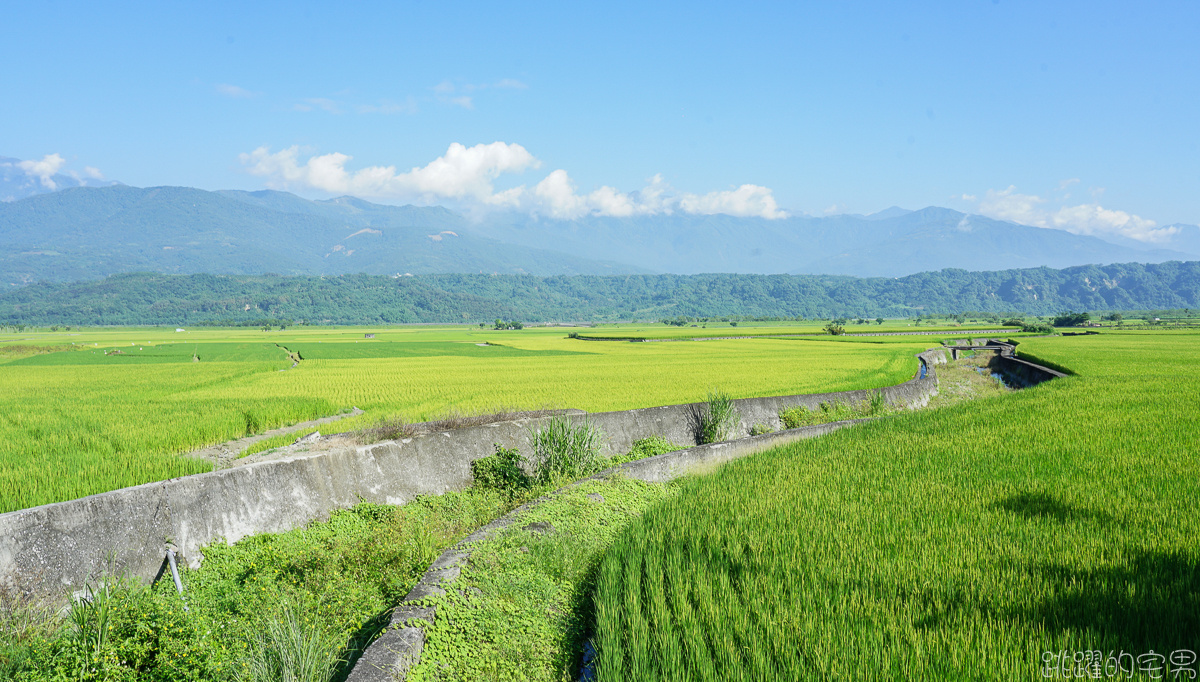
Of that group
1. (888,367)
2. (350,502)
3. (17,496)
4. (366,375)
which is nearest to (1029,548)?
(350,502)

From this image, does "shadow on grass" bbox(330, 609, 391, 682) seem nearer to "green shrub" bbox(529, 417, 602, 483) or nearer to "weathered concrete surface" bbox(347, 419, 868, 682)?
"weathered concrete surface" bbox(347, 419, 868, 682)

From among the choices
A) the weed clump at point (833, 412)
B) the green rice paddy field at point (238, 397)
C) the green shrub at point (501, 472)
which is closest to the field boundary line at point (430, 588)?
the green shrub at point (501, 472)

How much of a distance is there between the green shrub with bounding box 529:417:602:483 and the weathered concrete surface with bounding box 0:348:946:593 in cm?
85

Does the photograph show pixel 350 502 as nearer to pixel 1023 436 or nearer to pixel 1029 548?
pixel 1029 548

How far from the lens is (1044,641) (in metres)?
3.40

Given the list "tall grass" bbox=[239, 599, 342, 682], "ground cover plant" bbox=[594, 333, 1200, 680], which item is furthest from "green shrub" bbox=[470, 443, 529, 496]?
"tall grass" bbox=[239, 599, 342, 682]

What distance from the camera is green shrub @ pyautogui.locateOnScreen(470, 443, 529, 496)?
9.47 metres

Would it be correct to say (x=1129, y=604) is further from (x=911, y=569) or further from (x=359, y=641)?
(x=359, y=641)

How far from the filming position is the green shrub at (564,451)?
9469 millimetres

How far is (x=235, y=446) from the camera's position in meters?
11.8

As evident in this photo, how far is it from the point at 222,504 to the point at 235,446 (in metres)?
5.24

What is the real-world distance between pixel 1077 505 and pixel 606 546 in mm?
4407

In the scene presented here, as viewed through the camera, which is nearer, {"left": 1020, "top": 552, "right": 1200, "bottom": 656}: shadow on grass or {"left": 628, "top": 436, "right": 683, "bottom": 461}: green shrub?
{"left": 1020, "top": 552, "right": 1200, "bottom": 656}: shadow on grass

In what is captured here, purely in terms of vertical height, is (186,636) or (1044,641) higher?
(1044,641)
